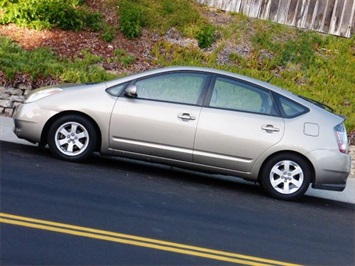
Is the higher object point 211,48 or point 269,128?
point 211,48

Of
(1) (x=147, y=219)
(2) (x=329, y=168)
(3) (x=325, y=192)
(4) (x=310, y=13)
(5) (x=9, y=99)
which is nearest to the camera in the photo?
(1) (x=147, y=219)

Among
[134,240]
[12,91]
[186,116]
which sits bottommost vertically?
[134,240]

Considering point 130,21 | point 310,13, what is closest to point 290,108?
point 130,21

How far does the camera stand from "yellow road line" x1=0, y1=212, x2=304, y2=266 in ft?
25.8

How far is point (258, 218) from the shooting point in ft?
32.3

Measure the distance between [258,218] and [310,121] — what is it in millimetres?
1933

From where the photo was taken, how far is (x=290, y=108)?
11.4 metres

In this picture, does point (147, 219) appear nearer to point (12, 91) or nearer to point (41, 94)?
point (41, 94)

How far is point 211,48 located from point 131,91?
23.4 feet

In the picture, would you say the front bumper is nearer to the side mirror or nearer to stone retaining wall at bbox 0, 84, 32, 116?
the side mirror

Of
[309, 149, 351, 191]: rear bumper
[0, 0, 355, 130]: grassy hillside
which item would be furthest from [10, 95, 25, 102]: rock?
[309, 149, 351, 191]: rear bumper

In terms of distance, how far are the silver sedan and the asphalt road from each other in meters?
0.29

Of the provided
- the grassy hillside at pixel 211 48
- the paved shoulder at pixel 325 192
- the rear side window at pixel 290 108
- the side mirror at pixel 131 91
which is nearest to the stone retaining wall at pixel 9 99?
the grassy hillside at pixel 211 48

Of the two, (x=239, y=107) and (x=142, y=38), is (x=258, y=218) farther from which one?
(x=142, y=38)
